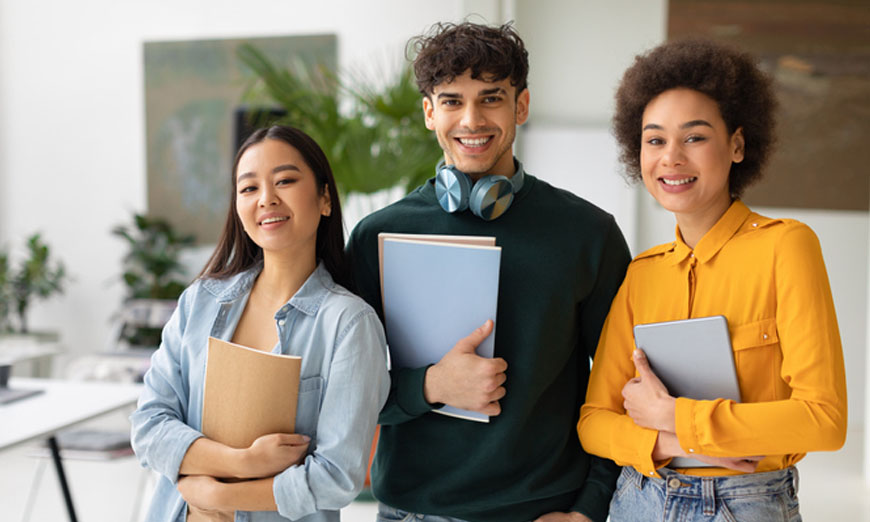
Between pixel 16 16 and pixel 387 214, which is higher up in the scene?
pixel 16 16

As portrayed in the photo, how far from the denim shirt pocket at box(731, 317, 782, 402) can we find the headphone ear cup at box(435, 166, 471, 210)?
0.57 meters

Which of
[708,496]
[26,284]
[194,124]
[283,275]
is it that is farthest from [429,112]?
[26,284]

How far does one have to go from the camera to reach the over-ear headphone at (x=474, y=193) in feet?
4.88

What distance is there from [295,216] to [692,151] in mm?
731

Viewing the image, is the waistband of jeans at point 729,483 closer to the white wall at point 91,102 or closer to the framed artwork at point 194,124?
the white wall at point 91,102

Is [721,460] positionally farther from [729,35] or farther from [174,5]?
[174,5]

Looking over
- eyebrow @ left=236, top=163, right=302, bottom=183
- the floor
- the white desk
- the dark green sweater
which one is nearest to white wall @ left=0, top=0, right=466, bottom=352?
the floor

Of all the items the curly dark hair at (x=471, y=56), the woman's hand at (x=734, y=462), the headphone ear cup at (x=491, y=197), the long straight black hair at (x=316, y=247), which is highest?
the curly dark hair at (x=471, y=56)

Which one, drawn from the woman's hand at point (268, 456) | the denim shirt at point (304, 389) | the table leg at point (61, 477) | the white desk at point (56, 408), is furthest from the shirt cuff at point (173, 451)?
the table leg at point (61, 477)

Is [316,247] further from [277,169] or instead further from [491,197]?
[491,197]

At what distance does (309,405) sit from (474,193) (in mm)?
519

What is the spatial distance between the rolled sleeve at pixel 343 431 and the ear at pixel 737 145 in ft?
2.39

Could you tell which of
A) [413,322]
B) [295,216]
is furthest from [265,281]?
[413,322]

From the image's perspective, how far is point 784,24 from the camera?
514 cm
